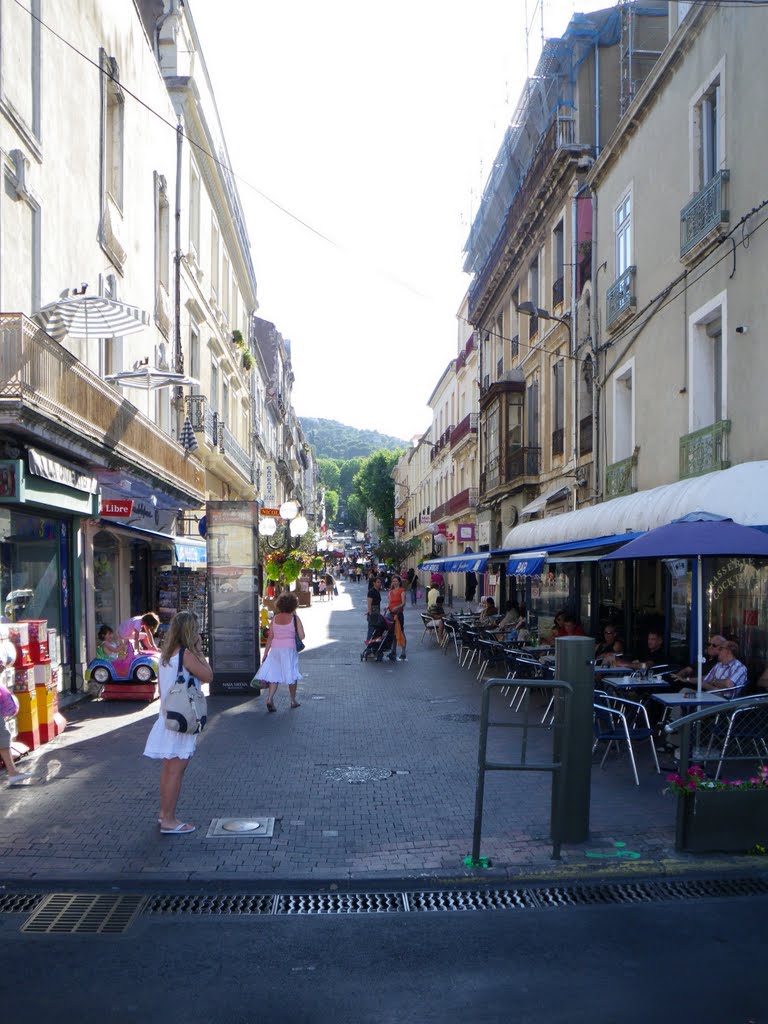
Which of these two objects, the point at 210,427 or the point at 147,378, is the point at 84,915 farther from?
the point at 210,427

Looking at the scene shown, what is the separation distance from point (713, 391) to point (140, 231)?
1147 cm

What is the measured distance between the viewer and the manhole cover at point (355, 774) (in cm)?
864

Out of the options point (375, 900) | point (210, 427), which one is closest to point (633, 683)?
point (375, 900)

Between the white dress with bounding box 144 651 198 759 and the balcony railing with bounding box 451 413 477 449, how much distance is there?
105ft

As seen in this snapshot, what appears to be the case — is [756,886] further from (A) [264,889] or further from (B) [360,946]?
(A) [264,889]

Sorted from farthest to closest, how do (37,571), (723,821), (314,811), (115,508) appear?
(115,508), (37,571), (314,811), (723,821)

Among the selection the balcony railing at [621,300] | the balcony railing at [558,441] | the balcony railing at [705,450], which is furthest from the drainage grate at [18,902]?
the balcony railing at [558,441]

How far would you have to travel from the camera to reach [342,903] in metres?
5.62

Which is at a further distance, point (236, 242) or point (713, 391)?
point (236, 242)

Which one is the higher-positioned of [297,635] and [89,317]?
[89,317]

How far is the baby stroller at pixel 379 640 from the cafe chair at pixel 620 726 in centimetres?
931

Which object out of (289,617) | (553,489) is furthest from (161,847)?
(553,489)

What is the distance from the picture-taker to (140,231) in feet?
59.7

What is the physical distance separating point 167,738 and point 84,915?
1637mm
